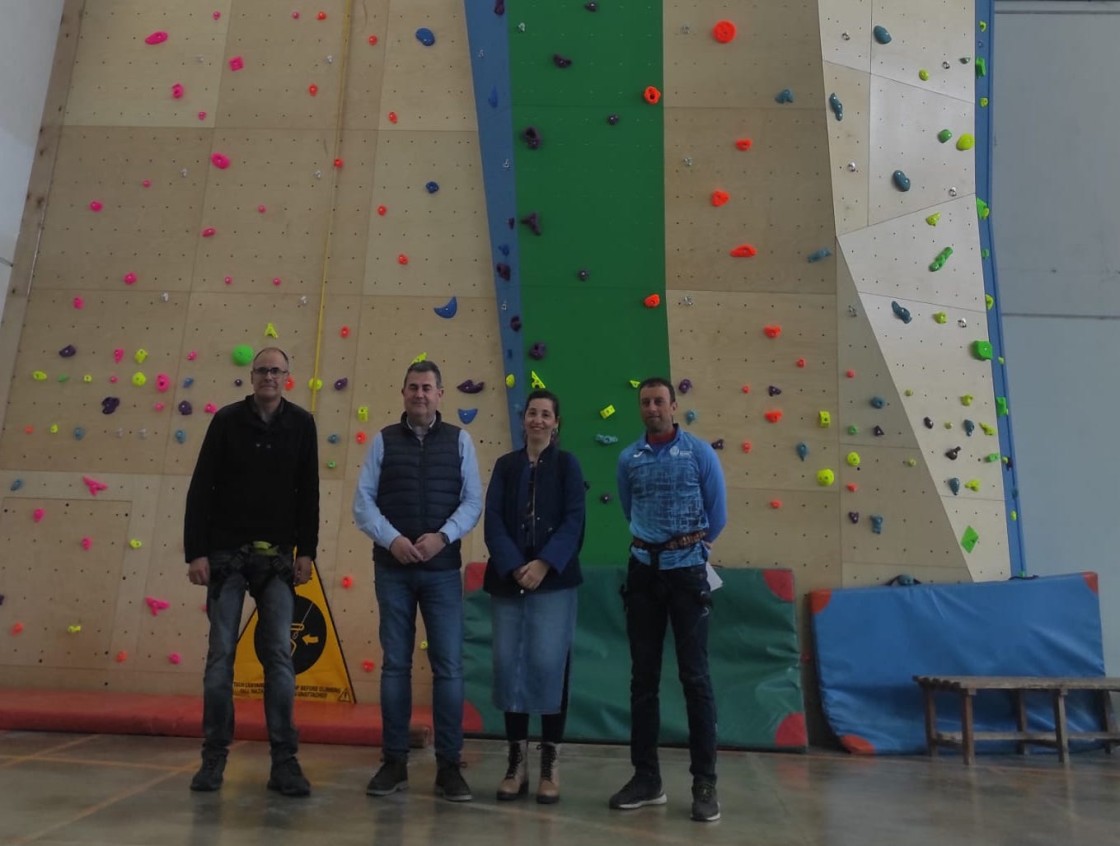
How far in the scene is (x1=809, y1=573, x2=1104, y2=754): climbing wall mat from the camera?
13.5 feet

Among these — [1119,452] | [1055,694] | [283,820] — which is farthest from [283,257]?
[1119,452]

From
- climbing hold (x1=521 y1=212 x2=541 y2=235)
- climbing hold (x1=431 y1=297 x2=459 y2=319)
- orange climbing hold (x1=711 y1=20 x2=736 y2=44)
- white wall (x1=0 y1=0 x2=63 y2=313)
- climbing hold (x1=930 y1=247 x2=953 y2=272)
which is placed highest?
orange climbing hold (x1=711 y1=20 x2=736 y2=44)

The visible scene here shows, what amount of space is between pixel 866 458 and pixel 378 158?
115 inches

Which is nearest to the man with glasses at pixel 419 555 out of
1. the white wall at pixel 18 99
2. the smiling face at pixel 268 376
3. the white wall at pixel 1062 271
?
the smiling face at pixel 268 376

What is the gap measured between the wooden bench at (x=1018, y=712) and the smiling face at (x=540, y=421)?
2098mm

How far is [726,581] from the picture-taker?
167 inches

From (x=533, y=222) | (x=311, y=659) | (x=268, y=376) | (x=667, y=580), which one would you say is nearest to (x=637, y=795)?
(x=667, y=580)

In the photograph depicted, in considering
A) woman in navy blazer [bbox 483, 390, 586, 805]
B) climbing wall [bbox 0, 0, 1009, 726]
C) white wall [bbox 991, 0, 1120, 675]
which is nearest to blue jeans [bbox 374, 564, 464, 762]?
woman in navy blazer [bbox 483, 390, 586, 805]

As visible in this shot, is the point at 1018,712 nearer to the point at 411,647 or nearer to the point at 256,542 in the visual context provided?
the point at 411,647

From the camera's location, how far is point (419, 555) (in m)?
2.83

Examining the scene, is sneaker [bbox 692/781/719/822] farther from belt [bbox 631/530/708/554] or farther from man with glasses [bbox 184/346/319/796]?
man with glasses [bbox 184/346/319/796]

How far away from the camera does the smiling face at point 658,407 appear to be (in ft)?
9.50

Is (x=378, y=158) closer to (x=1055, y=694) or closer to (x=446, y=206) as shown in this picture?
(x=446, y=206)

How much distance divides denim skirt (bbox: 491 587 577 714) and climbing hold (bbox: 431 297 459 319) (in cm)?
211
